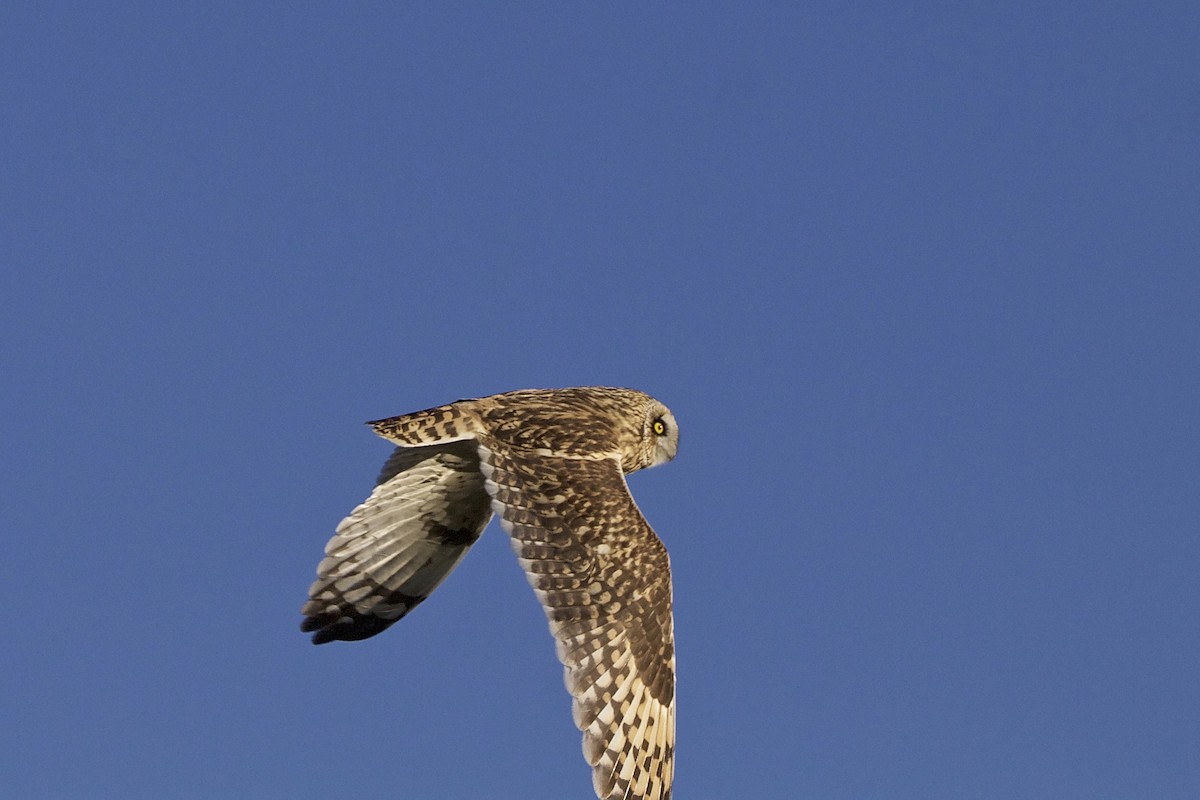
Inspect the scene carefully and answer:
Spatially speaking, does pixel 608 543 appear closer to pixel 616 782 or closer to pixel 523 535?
pixel 523 535

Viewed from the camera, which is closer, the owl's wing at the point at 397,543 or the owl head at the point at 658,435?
the owl's wing at the point at 397,543

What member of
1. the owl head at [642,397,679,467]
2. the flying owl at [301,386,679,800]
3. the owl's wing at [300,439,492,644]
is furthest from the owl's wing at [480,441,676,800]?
the owl head at [642,397,679,467]

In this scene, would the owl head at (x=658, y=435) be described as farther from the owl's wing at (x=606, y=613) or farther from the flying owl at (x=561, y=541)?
the owl's wing at (x=606, y=613)

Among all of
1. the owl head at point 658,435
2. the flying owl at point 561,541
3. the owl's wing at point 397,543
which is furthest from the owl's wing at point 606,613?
the owl head at point 658,435

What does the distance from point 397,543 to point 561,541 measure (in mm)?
3038

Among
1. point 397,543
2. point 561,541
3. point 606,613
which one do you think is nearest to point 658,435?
point 397,543

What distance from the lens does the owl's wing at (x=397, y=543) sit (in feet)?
46.8

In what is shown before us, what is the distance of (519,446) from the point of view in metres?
12.9

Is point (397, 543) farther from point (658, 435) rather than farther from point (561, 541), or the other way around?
point (561, 541)

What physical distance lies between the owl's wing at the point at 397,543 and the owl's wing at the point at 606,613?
1933 mm

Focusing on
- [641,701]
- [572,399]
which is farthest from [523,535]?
[572,399]

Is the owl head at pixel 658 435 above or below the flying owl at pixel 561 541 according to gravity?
above

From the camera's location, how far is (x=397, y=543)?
48.1 feet

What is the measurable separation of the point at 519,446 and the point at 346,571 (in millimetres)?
2610
